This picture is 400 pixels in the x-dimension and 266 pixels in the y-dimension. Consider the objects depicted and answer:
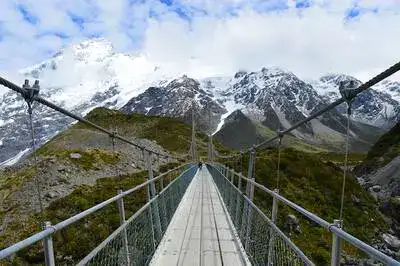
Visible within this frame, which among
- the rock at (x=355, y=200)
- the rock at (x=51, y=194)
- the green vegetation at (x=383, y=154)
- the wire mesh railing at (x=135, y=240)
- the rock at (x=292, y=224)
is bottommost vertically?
the rock at (x=292, y=224)

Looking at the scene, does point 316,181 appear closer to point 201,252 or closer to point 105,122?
point 201,252

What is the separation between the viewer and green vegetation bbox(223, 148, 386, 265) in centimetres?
1909

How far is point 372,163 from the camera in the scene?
47.3 m

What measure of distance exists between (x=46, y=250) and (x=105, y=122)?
106312mm

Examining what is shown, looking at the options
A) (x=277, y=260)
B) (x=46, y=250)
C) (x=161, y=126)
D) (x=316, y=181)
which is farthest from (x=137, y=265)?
(x=161, y=126)

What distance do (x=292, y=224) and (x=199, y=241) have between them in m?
10.5

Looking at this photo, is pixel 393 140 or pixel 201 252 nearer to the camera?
pixel 201 252

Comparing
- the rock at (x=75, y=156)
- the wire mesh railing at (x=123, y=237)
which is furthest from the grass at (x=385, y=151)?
the wire mesh railing at (x=123, y=237)

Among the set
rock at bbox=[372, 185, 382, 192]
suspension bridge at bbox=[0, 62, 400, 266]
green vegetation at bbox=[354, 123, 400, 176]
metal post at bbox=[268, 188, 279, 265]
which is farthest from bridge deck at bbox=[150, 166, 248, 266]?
green vegetation at bbox=[354, 123, 400, 176]

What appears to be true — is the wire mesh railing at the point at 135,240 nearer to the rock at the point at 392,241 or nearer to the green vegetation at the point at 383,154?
the rock at the point at 392,241

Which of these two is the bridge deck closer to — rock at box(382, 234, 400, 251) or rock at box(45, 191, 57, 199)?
rock at box(45, 191, 57, 199)

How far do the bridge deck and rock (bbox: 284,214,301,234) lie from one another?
5.56 meters

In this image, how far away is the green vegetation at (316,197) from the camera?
62.6ft

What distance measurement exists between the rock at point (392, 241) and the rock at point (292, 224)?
191 inches
